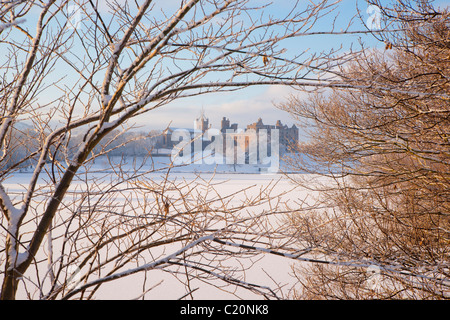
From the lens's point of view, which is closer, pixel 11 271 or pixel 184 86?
pixel 11 271

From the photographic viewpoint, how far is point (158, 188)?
10.9 feet

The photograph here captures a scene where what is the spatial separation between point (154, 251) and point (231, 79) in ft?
39.5

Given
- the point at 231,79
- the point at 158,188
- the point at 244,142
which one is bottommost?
the point at 158,188

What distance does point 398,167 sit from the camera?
8.16m

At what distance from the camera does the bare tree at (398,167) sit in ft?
11.0

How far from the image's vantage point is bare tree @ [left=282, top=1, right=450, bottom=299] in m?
3.37
